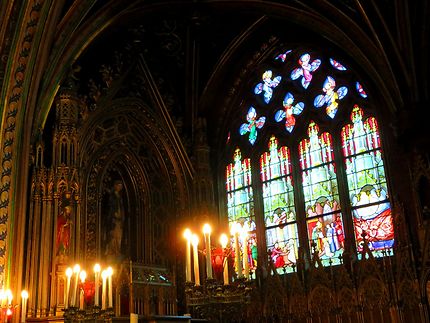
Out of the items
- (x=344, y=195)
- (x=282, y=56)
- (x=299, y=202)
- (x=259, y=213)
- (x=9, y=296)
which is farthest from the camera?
(x=282, y=56)

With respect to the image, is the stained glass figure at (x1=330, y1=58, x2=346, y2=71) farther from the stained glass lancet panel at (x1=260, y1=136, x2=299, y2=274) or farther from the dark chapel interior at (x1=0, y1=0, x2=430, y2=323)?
the stained glass lancet panel at (x1=260, y1=136, x2=299, y2=274)

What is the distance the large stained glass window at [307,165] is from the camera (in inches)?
521

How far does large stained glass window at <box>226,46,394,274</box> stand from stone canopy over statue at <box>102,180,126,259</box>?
2.78 m

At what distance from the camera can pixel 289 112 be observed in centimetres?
1531

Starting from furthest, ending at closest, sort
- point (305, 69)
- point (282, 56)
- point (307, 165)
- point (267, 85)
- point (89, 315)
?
1. point (267, 85)
2. point (282, 56)
3. point (305, 69)
4. point (307, 165)
5. point (89, 315)

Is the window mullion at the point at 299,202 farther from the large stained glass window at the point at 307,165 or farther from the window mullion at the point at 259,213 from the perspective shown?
the window mullion at the point at 259,213

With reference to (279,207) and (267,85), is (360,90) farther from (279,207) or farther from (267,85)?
(279,207)

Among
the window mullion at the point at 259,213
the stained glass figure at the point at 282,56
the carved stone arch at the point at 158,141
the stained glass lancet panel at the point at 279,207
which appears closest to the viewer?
the stained glass lancet panel at the point at 279,207

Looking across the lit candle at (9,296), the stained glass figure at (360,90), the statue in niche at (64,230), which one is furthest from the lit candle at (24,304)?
the stained glass figure at (360,90)

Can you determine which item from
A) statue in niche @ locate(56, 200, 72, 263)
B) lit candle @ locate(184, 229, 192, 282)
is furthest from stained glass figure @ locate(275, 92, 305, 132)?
lit candle @ locate(184, 229, 192, 282)

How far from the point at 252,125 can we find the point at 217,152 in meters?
1.17

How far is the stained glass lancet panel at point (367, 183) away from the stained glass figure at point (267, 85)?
2.51 metres

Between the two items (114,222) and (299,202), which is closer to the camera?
(299,202)

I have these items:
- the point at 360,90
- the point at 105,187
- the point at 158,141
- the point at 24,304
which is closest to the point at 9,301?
the point at 24,304
